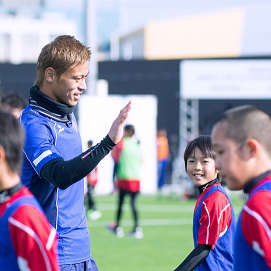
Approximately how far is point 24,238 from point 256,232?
821 mm

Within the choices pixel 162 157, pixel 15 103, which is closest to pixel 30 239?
pixel 15 103

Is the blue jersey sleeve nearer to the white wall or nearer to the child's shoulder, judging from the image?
the child's shoulder

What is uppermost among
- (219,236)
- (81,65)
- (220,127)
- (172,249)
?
(81,65)

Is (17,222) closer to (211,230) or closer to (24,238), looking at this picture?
(24,238)

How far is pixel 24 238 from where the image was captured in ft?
5.62

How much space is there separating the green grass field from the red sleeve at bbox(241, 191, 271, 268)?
4645 millimetres

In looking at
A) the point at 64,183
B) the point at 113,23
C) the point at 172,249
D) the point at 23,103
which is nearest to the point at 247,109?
the point at 64,183

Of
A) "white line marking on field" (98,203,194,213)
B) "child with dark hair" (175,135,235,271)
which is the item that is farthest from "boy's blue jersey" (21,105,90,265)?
"white line marking on field" (98,203,194,213)

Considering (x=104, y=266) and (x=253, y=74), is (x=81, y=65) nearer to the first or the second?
(x=104, y=266)

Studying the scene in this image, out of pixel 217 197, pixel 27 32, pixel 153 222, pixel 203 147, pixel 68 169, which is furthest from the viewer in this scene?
pixel 27 32

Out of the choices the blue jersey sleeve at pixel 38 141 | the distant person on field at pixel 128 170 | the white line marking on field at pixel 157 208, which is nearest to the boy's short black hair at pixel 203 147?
the blue jersey sleeve at pixel 38 141

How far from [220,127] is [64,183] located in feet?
2.67

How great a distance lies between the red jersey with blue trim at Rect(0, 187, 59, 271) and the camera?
1.72m

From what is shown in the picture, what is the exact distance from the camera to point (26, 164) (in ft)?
8.43
